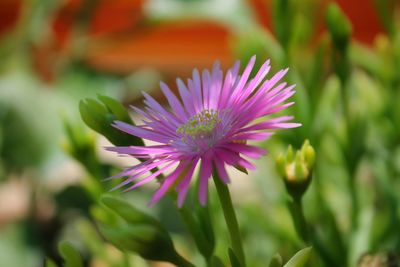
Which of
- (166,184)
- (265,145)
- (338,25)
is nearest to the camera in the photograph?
(166,184)

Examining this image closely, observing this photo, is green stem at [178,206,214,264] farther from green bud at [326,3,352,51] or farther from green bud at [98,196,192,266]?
green bud at [326,3,352,51]

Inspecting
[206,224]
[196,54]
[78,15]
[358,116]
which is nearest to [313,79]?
[358,116]

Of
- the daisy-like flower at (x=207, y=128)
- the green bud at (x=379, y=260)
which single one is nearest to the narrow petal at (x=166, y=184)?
the daisy-like flower at (x=207, y=128)

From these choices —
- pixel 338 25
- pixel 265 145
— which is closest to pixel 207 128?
pixel 338 25

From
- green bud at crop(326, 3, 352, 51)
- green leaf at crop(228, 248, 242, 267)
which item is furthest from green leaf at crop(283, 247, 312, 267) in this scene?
green bud at crop(326, 3, 352, 51)

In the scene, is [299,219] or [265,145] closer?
[299,219]

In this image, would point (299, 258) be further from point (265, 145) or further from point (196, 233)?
point (265, 145)
